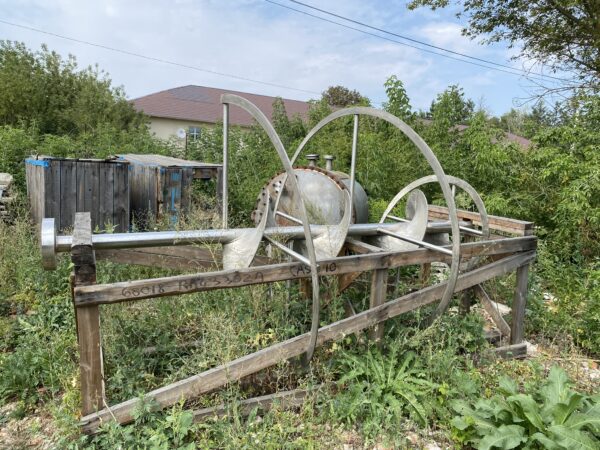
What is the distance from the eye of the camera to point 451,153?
7.36 meters

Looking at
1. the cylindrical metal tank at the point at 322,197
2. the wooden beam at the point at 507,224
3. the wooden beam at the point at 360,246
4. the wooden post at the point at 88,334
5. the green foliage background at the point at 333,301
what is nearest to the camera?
the wooden post at the point at 88,334

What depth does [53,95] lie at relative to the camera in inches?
724

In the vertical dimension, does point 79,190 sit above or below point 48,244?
above

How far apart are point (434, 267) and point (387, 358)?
2.53m

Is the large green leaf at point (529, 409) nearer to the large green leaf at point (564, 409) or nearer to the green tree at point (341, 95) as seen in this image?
the large green leaf at point (564, 409)

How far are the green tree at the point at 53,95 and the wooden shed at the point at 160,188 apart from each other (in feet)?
34.7

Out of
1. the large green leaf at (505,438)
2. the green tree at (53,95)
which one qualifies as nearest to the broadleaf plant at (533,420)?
the large green leaf at (505,438)

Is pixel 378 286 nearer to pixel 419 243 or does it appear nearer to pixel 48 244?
pixel 419 243

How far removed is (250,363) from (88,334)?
3.04ft

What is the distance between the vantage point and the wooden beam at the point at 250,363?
2.38 meters

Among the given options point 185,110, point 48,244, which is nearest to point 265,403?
point 48,244

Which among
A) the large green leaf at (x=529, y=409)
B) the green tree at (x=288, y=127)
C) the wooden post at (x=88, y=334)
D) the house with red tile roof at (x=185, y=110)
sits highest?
the house with red tile roof at (x=185, y=110)

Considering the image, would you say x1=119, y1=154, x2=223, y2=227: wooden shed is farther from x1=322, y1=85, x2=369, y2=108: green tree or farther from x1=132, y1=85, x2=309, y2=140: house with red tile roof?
x1=322, y1=85, x2=369, y2=108: green tree

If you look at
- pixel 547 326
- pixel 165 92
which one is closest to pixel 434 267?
pixel 547 326
